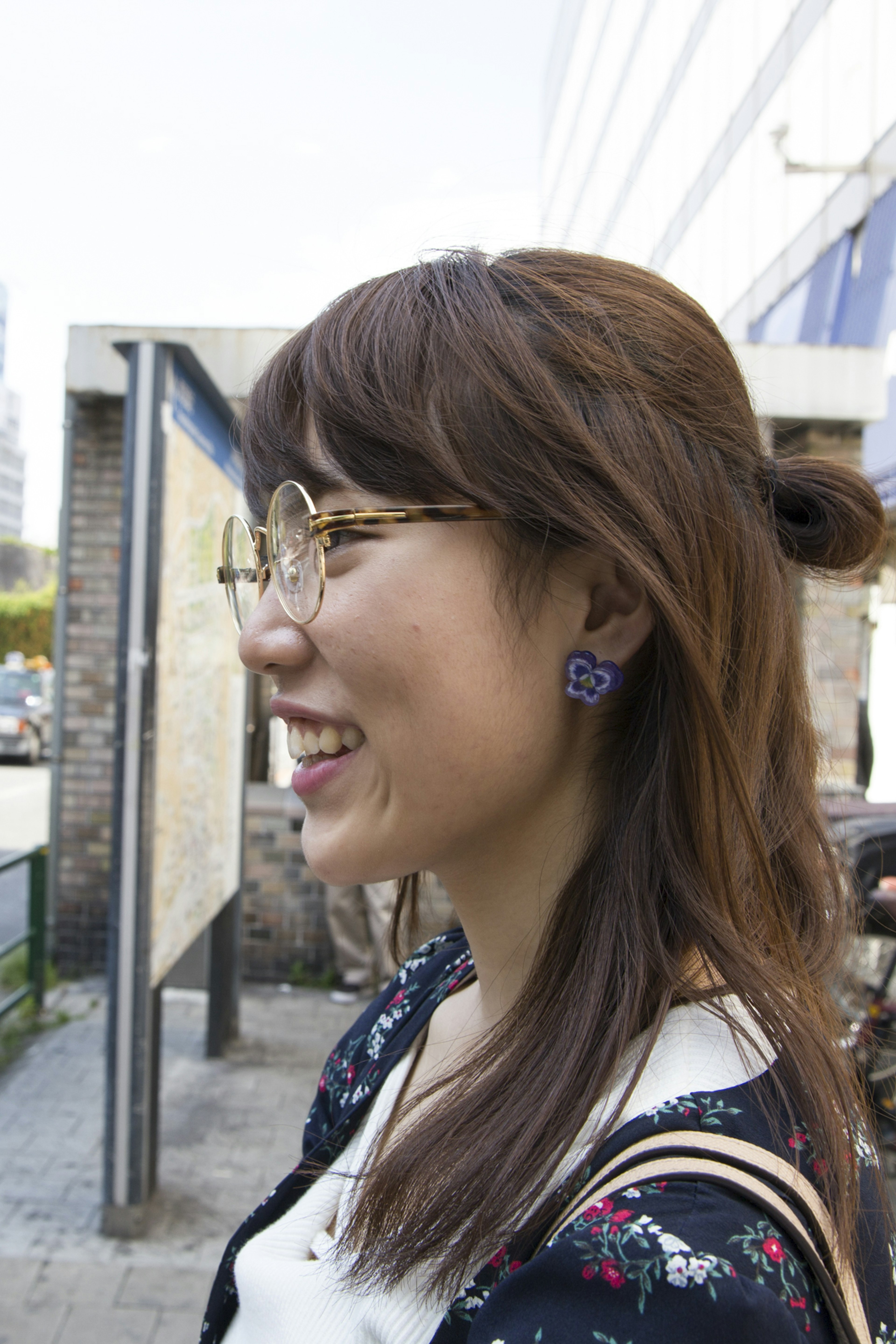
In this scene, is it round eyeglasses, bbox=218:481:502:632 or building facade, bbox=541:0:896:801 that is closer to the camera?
round eyeglasses, bbox=218:481:502:632

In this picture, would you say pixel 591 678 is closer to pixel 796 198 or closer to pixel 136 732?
pixel 136 732

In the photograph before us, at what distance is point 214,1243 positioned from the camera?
3227mm

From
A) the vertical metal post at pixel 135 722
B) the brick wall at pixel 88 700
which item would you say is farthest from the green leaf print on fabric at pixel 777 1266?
the brick wall at pixel 88 700

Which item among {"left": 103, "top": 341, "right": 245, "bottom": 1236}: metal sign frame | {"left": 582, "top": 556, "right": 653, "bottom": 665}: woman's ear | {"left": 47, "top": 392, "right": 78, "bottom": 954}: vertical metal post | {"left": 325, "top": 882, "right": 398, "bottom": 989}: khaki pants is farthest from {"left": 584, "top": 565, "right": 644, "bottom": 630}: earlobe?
{"left": 47, "top": 392, "right": 78, "bottom": 954}: vertical metal post

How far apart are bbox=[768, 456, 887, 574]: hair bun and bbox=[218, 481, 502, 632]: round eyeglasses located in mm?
366

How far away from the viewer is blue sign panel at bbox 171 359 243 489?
3.07 meters

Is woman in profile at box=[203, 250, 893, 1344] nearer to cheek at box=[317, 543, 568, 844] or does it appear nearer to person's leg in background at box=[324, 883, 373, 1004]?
cheek at box=[317, 543, 568, 844]

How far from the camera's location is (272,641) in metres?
0.97

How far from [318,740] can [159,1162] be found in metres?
3.48

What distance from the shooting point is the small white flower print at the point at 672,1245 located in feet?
2.02

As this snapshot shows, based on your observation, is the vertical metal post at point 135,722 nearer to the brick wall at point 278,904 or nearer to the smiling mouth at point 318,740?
the smiling mouth at point 318,740

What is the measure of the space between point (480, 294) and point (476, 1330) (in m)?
0.87

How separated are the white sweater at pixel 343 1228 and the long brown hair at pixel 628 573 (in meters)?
0.03

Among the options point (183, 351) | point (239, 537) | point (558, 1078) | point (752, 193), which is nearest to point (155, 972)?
point (183, 351)
